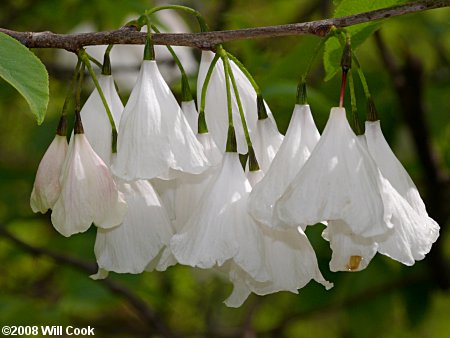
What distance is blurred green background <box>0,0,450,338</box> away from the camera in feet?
10.7

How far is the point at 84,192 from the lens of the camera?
1760 mm

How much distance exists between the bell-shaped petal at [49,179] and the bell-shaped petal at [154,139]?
141 millimetres

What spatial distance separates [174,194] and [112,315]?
126 inches

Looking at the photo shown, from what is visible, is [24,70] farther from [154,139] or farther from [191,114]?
[191,114]

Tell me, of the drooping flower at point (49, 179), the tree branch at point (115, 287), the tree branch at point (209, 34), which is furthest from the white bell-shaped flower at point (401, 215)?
the tree branch at point (115, 287)

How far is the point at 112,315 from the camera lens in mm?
4961

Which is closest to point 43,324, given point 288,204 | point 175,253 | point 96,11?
point 96,11

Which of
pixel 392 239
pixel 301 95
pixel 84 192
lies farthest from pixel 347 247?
pixel 84 192

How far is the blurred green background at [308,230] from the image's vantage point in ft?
10.7

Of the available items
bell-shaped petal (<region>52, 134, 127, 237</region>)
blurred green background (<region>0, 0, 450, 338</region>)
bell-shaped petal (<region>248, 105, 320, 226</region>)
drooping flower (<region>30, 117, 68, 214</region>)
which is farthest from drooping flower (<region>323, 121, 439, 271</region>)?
blurred green background (<region>0, 0, 450, 338</region>)

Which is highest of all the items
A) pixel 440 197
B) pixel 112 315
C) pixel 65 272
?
pixel 440 197

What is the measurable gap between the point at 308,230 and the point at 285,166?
173cm

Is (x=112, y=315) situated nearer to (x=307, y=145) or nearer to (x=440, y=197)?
(x=440, y=197)

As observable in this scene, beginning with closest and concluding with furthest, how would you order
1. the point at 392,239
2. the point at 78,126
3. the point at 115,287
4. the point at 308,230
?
the point at 392,239
the point at 78,126
the point at 115,287
the point at 308,230
